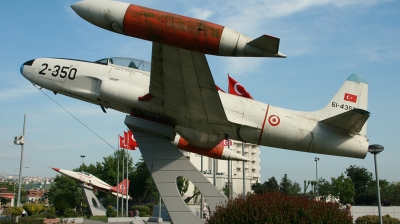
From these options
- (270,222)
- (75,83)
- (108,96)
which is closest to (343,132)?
(270,222)

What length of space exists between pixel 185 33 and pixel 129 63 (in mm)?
7186

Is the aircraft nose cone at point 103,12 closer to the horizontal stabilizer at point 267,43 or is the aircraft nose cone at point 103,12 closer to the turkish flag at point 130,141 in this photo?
the horizontal stabilizer at point 267,43

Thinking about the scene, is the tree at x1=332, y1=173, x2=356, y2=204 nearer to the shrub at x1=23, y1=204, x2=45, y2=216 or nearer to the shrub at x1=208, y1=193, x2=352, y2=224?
the shrub at x1=23, y1=204, x2=45, y2=216

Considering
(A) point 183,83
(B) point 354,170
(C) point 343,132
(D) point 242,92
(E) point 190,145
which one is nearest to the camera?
(A) point 183,83

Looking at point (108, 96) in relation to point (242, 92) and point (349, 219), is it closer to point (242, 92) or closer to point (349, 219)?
point (242, 92)

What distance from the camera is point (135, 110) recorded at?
16.7 m

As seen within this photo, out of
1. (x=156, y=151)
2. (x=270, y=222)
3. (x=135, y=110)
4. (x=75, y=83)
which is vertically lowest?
(x=270, y=222)

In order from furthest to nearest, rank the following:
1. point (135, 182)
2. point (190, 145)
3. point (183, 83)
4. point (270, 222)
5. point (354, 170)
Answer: point (135, 182)
point (354, 170)
point (190, 145)
point (183, 83)
point (270, 222)

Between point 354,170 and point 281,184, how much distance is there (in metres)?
12.7

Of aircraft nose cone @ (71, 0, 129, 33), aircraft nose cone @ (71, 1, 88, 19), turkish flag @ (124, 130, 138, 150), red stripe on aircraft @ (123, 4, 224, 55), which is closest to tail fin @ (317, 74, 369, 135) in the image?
red stripe on aircraft @ (123, 4, 224, 55)

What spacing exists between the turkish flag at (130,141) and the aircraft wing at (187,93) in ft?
56.9

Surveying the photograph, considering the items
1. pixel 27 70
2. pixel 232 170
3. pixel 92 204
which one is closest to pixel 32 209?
pixel 92 204

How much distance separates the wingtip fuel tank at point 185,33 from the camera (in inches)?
408

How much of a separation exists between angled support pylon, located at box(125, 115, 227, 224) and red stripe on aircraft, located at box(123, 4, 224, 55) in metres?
6.35
